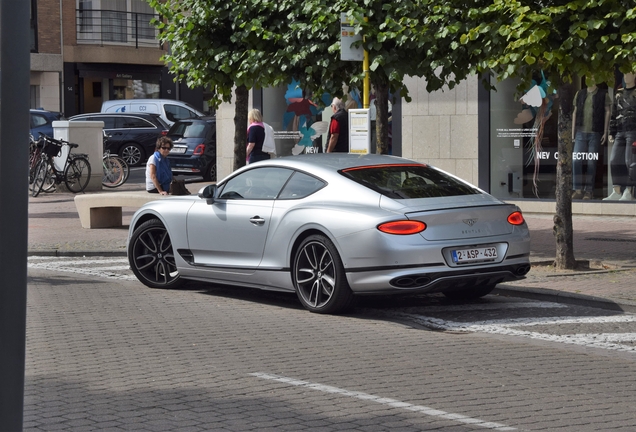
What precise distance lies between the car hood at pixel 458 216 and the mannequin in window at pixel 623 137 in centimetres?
903

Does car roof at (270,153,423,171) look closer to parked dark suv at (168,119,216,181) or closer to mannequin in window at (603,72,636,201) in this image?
mannequin in window at (603,72,636,201)

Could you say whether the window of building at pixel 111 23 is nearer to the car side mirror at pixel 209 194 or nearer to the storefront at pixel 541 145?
the storefront at pixel 541 145

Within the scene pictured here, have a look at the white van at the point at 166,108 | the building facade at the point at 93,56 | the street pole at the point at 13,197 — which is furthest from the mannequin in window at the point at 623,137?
the building facade at the point at 93,56

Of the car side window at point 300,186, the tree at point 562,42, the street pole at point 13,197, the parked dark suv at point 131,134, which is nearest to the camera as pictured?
the street pole at point 13,197

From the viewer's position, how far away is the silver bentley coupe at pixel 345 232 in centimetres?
852

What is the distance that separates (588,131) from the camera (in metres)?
17.8

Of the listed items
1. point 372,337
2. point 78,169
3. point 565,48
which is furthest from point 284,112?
point 372,337

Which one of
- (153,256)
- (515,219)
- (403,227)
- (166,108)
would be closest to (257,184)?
(153,256)

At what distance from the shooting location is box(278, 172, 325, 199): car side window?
9375mm

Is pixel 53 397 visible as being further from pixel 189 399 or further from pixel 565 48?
pixel 565 48

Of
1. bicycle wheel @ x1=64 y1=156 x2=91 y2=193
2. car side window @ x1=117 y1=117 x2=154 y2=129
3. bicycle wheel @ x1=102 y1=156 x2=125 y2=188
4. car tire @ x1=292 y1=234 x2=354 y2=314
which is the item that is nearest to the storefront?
car tire @ x1=292 y1=234 x2=354 y2=314

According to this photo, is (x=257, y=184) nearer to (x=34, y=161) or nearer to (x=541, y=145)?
(x=541, y=145)

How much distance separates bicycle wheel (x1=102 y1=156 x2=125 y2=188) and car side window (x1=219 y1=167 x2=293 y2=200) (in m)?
15.9

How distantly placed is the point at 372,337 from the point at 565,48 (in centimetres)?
418
